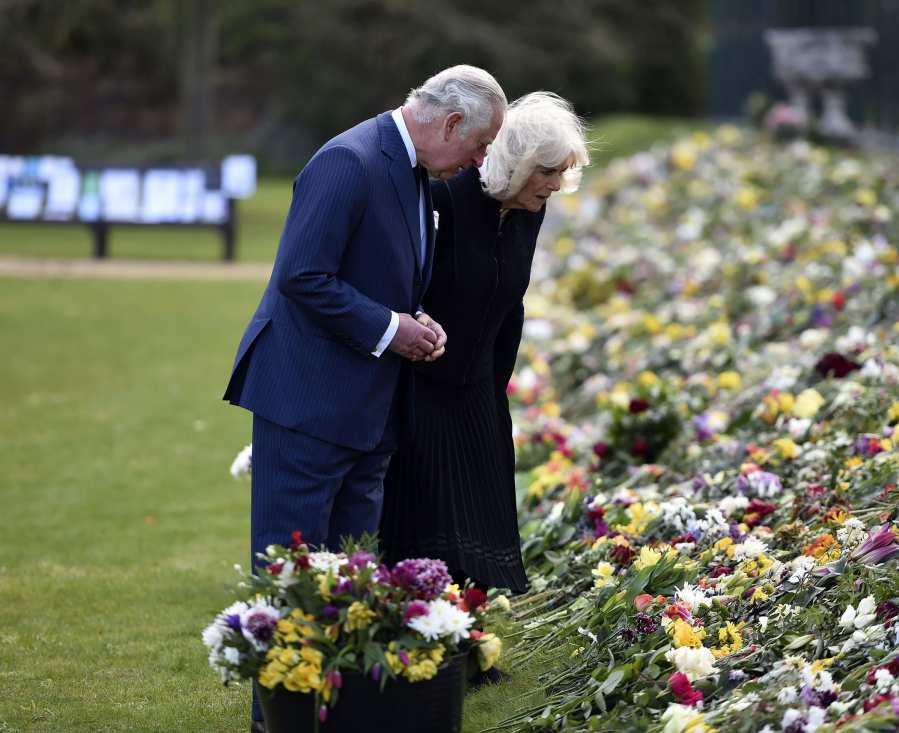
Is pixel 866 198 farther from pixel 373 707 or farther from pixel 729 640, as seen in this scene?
pixel 373 707

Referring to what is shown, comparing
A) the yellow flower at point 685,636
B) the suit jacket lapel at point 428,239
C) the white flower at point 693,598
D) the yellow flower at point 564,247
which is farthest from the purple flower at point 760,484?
the yellow flower at point 564,247

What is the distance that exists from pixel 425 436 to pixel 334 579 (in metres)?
0.97

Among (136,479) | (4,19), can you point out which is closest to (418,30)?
(4,19)

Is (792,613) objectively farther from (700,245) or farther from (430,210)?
(700,245)

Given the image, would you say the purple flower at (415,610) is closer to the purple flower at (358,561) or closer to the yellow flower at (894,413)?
the purple flower at (358,561)

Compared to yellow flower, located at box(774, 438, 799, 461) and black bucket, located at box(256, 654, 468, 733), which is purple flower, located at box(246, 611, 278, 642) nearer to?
black bucket, located at box(256, 654, 468, 733)

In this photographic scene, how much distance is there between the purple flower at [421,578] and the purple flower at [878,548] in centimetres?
123

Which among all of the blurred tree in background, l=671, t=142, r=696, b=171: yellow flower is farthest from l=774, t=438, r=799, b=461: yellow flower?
the blurred tree in background

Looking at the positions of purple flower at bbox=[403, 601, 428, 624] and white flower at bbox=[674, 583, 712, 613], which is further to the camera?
white flower at bbox=[674, 583, 712, 613]

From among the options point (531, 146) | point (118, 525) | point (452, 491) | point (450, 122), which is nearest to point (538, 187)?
point (531, 146)

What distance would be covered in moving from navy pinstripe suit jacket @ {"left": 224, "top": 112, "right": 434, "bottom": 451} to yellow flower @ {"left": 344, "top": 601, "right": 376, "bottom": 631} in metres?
0.59

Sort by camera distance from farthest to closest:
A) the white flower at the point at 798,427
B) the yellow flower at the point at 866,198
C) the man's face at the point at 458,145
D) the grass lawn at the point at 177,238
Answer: the grass lawn at the point at 177,238 < the yellow flower at the point at 866,198 < the white flower at the point at 798,427 < the man's face at the point at 458,145

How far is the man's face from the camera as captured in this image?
11.3 feet

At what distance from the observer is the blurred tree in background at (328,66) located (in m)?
37.0
